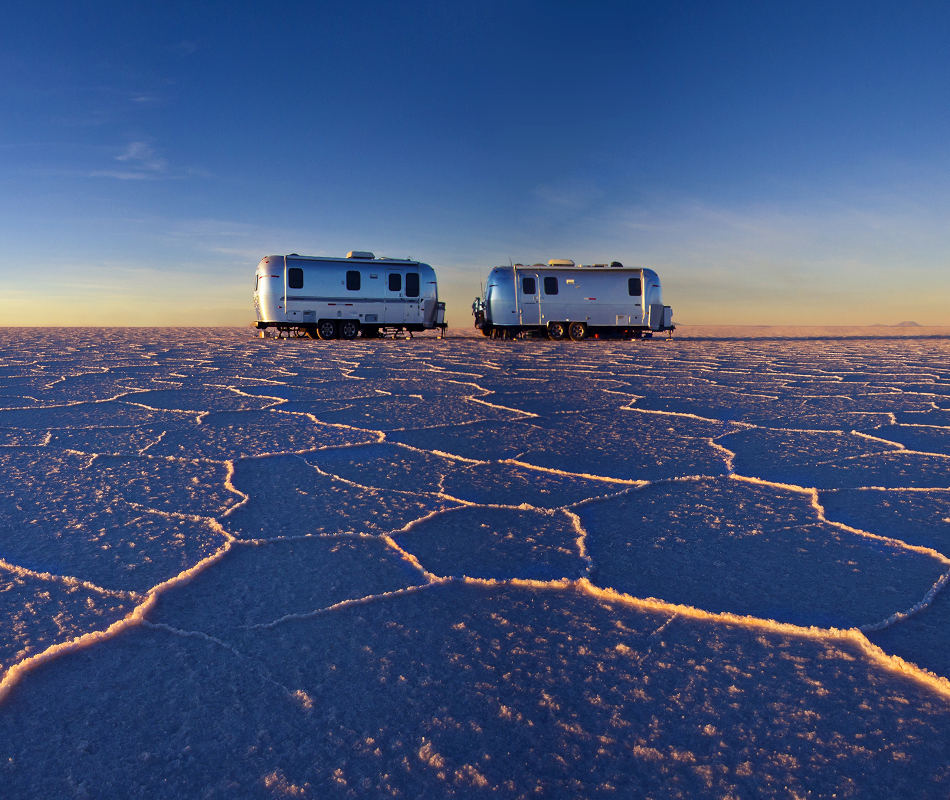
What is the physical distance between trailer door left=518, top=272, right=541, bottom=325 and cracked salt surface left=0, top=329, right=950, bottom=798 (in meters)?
11.5

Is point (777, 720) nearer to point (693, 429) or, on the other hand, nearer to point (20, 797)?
point (20, 797)

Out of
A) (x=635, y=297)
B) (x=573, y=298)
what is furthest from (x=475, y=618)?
(x=635, y=297)

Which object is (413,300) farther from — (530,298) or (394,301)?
(530,298)

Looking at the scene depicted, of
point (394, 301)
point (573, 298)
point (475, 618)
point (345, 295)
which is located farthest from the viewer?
point (573, 298)

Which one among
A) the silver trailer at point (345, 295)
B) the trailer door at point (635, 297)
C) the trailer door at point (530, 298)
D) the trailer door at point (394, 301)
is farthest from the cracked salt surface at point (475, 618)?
the trailer door at point (635, 297)

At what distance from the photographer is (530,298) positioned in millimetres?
14336

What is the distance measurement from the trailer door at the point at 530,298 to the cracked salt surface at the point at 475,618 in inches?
452

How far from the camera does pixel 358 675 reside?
3.79 ft

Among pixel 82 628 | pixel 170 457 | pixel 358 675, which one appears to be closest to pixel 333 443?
pixel 170 457

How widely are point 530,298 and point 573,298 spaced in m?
1.04

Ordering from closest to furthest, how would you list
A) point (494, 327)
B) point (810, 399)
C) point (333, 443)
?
point (333, 443) → point (810, 399) → point (494, 327)

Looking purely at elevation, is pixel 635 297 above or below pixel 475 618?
above

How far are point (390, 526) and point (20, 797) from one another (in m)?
1.14

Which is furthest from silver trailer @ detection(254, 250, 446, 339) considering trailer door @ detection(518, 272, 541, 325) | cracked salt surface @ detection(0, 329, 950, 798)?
cracked salt surface @ detection(0, 329, 950, 798)
